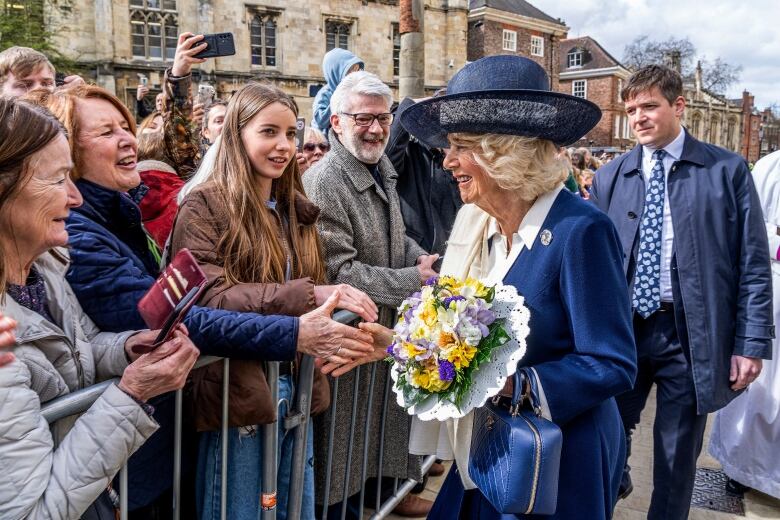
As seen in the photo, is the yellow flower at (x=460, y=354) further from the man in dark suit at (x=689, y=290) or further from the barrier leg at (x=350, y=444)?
the man in dark suit at (x=689, y=290)

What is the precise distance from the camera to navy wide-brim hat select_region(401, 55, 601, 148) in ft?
5.87

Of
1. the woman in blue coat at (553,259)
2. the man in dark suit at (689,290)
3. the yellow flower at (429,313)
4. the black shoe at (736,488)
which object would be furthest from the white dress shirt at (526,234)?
the black shoe at (736,488)

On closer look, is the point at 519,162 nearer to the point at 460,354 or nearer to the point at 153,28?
the point at 460,354

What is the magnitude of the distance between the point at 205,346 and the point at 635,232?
232 centimetres

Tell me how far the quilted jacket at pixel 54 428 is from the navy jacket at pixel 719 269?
2.59 metres

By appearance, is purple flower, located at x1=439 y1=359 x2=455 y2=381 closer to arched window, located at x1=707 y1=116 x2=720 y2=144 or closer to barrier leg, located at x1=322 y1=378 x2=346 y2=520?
barrier leg, located at x1=322 y1=378 x2=346 y2=520

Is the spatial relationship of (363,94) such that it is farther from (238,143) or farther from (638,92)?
(638,92)

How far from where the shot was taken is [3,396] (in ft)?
4.24

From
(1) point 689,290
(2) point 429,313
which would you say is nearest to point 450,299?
(2) point 429,313

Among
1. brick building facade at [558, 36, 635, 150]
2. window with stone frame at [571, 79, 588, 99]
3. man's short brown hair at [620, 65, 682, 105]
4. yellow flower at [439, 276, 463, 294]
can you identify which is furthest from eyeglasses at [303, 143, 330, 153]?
window with stone frame at [571, 79, 588, 99]

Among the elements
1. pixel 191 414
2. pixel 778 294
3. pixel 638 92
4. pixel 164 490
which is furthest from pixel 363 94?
pixel 778 294

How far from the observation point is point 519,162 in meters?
1.88

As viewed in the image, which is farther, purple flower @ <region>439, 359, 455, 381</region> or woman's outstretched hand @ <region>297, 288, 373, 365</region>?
woman's outstretched hand @ <region>297, 288, 373, 365</region>

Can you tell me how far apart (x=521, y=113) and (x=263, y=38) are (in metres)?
27.0
